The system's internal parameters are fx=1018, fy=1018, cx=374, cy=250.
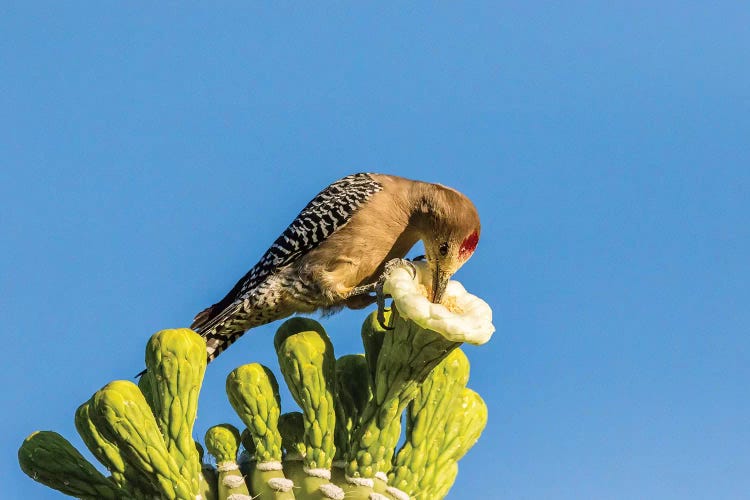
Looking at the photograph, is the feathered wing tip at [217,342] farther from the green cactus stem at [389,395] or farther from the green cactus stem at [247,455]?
the green cactus stem at [389,395]

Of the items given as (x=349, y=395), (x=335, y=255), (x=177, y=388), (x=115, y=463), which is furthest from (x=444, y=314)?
(x=335, y=255)

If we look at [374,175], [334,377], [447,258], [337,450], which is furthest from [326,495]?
[374,175]

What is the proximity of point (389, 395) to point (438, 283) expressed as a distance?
1.07m

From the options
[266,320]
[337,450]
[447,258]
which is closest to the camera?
[337,450]

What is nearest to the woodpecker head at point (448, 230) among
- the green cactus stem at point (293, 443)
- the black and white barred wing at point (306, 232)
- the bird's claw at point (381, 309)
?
the bird's claw at point (381, 309)

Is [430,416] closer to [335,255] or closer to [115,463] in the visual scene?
[115,463]

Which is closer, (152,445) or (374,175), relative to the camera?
(152,445)

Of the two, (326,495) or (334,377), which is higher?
(334,377)

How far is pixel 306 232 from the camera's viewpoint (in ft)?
24.5

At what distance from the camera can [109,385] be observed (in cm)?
512

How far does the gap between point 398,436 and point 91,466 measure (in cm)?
164

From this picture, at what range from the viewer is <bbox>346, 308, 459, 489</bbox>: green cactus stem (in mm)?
5188

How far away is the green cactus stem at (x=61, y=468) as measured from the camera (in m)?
5.39

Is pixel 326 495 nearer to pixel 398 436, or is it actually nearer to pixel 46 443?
pixel 398 436
